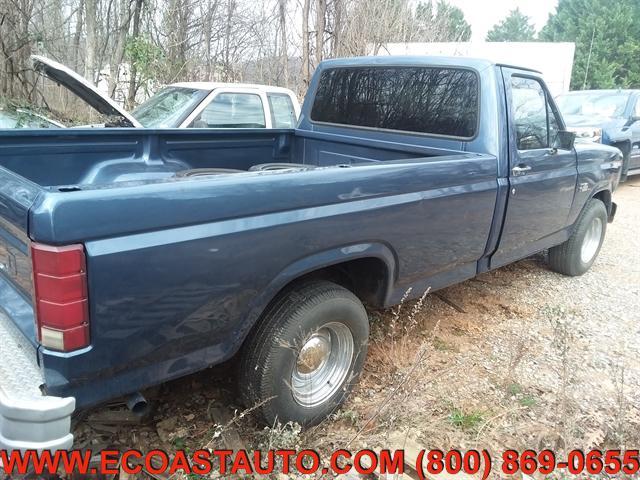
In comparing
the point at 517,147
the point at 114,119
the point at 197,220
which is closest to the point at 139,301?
the point at 197,220

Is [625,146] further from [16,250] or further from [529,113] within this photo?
[16,250]

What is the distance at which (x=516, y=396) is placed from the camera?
129 inches

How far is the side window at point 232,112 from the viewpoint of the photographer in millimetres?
6836

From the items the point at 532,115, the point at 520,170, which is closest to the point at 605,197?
the point at 532,115

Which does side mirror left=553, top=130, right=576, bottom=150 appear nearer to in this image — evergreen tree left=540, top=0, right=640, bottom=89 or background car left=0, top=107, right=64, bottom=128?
background car left=0, top=107, right=64, bottom=128

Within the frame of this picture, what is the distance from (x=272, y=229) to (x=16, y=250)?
102 centimetres

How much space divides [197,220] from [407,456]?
1.62 metres

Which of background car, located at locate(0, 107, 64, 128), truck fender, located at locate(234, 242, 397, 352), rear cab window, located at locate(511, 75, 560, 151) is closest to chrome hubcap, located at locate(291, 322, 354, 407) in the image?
truck fender, located at locate(234, 242, 397, 352)

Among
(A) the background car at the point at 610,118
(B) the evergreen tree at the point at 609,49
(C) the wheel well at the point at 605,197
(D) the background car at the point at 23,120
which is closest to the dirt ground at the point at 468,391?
(C) the wheel well at the point at 605,197

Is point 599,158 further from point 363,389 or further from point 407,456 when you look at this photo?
point 407,456

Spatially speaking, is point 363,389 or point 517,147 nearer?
point 363,389

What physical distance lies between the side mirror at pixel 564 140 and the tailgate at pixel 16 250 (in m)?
3.88

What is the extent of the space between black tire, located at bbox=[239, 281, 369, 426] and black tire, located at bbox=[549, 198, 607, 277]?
3282 millimetres

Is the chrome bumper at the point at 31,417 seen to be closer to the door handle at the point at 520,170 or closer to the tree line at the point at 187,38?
the door handle at the point at 520,170
